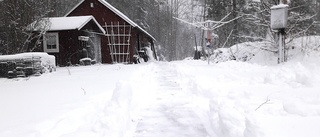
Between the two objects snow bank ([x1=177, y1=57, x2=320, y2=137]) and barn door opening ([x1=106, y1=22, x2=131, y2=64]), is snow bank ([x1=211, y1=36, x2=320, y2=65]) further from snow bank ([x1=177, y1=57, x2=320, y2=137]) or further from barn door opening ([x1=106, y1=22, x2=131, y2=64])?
barn door opening ([x1=106, y1=22, x2=131, y2=64])

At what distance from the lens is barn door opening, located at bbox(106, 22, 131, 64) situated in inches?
802

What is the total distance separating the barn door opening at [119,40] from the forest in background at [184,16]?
4378 millimetres

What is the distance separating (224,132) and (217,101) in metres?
1.02

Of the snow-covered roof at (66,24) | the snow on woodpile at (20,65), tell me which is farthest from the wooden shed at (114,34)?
the snow on woodpile at (20,65)

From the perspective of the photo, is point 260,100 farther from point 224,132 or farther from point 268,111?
point 224,132

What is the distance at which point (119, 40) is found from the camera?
67.0 ft

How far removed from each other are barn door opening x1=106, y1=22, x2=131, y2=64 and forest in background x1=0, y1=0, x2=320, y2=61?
4378 millimetres

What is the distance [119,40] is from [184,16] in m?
26.5

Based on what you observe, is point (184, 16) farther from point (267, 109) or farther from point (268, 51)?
point (267, 109)

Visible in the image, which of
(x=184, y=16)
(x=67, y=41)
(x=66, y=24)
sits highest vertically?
(x=184, y=16)

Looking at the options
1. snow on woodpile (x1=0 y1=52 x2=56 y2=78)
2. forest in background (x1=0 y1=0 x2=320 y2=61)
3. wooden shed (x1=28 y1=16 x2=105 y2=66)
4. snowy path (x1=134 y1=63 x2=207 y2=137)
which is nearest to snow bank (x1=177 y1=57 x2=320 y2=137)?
snowy path (x1=134 y1=63 x2=207 y2=137)

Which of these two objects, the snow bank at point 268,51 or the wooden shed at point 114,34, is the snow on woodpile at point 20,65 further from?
the wooden shed at point 114,34

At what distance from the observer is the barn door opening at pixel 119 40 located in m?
20.4

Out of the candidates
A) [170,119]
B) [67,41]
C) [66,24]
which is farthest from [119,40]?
[170,119]
